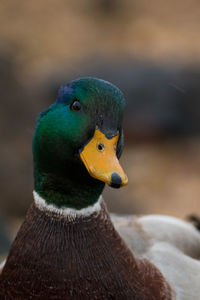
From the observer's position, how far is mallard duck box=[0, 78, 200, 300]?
2.05 m

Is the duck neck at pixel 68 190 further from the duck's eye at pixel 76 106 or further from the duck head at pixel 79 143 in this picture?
the duck's eye at pixel 76 106

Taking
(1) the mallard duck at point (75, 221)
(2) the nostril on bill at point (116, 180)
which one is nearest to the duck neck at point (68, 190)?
(1) the mallard duck at point (75, 221)

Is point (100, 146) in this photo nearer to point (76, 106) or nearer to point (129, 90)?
point (76, 106)

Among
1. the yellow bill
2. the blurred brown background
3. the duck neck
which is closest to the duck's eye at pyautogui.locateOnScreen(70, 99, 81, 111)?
the yellow bill

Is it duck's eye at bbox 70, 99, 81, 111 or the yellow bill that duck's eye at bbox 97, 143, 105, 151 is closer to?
the yellow bill

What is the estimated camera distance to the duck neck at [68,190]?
215 cm

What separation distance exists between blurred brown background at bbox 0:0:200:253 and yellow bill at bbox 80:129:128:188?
230cm

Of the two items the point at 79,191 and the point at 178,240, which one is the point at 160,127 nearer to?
the point at 178,240

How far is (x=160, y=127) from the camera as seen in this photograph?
8484mm

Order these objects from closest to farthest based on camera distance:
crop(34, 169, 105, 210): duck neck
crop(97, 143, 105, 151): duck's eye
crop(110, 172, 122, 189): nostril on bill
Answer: crop(110, 172, 122, 189): nostril on bill → crop(97, 143, 105, 151): duck's eye → crop(34, 169, 105, 210): duck neck

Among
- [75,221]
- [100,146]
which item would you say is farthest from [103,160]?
[75,221]

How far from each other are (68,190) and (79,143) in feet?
0.77

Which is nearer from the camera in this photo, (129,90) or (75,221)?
(75,221)

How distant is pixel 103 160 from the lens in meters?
1.95
